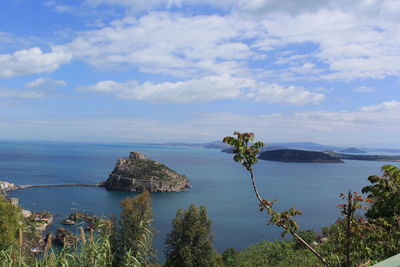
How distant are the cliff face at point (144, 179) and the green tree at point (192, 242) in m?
53.2

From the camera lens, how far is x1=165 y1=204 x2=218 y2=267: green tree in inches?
779

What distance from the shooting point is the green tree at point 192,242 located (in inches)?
779

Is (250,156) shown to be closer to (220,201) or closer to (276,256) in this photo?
(276,256)

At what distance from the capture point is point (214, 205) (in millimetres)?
55000

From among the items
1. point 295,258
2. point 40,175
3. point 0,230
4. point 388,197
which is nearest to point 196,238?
point 295,258

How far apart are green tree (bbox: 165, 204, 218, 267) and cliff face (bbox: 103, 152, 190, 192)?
53.2 meters

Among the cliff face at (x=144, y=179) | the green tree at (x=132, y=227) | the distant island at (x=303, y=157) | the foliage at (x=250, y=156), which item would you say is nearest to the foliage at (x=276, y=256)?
the green tree at (x=132, y=227)

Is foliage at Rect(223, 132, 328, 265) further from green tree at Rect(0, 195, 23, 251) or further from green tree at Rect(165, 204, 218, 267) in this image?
green tree at Rect(165, 204, 218, 267)

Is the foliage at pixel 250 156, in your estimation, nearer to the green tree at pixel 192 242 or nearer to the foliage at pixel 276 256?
the foliage at pixel 276 256

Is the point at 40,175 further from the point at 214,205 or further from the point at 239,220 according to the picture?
the point at 239,220

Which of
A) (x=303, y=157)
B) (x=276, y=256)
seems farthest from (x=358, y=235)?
(x=303, y=157)

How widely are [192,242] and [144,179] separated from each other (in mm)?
57388

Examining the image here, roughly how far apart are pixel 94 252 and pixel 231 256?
21953 mm

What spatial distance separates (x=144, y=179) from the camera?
76.2 meters
